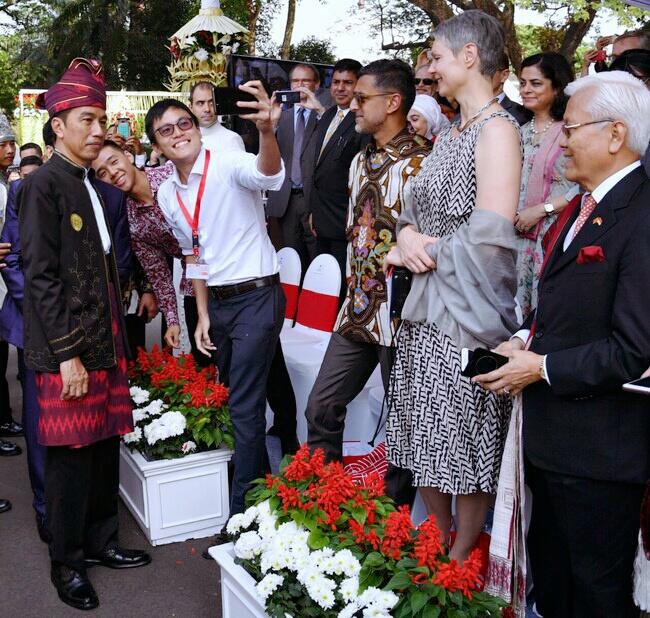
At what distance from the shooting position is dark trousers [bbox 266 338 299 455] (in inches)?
152

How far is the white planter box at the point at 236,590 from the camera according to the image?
7.54ft

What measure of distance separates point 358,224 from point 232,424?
1.14 meters

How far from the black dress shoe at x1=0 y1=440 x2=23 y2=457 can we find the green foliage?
21154 mm

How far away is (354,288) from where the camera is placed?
310cm

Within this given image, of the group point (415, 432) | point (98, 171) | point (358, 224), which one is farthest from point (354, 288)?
point (98, 171)

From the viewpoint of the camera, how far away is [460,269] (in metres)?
2.35

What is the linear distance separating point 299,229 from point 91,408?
303 centimetres

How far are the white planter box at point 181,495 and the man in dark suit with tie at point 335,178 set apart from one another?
1.61m

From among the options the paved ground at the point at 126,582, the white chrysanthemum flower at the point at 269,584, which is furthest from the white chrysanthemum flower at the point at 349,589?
the paved ground at the point at 126,582

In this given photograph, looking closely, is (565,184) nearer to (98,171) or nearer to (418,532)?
(418,532)

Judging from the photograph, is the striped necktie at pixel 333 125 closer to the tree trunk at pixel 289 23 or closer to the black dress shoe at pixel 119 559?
the black dress shoe at pixel 119 559

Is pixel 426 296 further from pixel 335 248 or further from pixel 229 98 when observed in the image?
pixel 335 248

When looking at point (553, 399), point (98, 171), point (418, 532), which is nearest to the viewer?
point (553, 399)

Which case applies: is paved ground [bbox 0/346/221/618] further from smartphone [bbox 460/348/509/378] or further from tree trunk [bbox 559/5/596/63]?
tree trunk [bbox 559/5/596/63]
